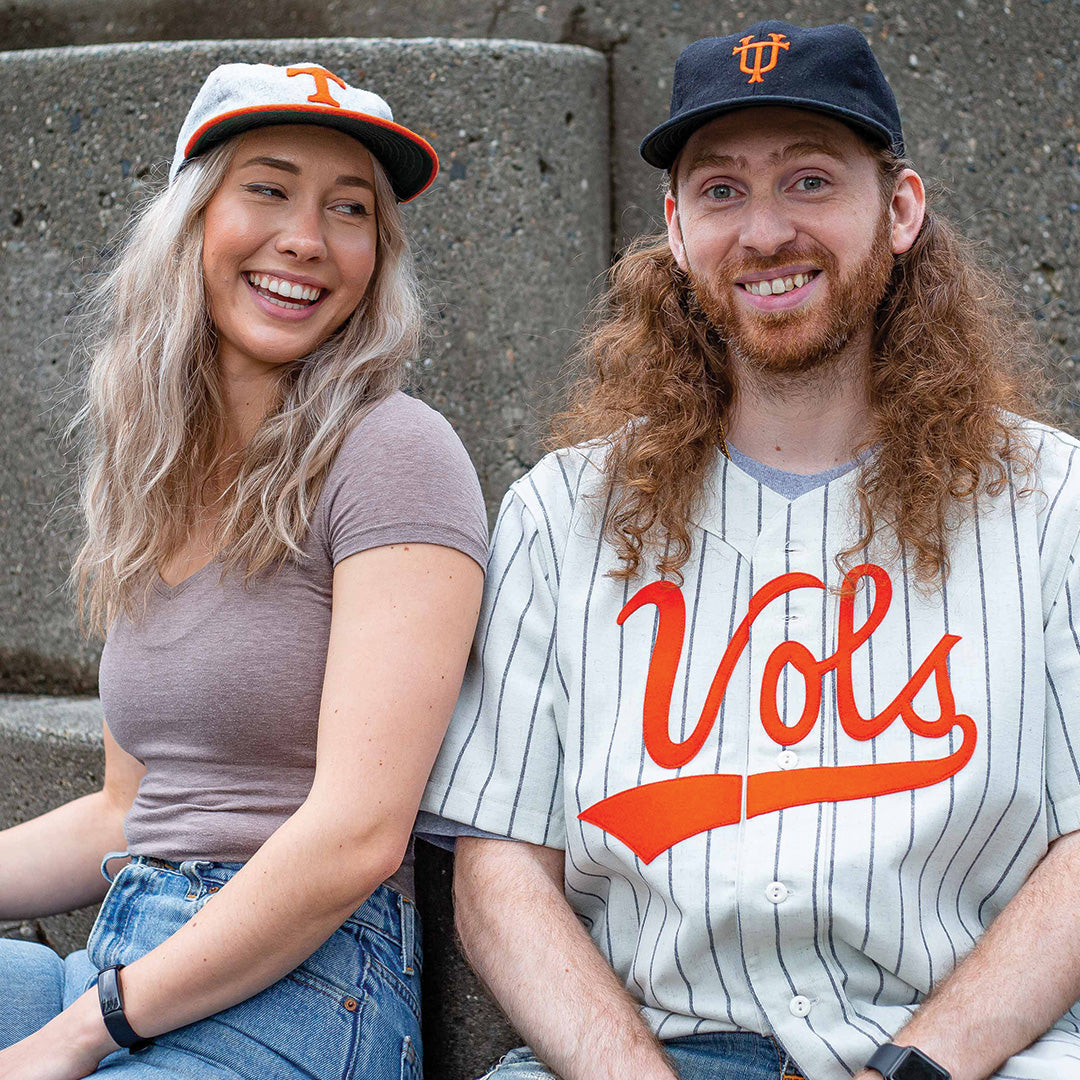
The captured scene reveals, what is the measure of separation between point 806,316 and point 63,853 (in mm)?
1511

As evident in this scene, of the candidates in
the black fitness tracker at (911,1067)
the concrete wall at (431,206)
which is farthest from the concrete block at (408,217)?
the black fitness tracker at (911,1067)

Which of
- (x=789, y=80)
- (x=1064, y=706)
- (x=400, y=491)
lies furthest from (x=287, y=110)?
(x=1064, y=706)

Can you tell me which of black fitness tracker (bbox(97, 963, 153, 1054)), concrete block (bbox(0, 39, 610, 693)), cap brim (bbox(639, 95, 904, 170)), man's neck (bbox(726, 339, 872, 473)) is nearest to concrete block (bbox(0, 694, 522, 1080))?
concrete block (bbox(0, 39, 610, 693))

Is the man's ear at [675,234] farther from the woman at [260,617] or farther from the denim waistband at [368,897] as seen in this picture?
the denim waistband at [368,897]

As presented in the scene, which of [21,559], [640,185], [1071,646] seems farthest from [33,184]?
[1071,646]

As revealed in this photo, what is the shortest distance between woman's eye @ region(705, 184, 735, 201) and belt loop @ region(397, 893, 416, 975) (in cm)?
115

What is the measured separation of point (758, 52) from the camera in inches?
70.3

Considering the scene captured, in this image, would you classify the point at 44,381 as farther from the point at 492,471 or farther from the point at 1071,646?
the point at 1071,646

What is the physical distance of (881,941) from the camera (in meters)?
1.59

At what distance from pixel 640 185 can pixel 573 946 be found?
6.07ft

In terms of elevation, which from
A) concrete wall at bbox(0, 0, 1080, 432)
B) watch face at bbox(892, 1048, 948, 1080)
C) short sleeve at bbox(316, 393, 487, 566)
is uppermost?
concrete wall at bbox(0, 0, 1080, 432)

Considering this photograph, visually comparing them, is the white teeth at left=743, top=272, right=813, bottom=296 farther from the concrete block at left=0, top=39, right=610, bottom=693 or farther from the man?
the concrete block at left=0, top=39, right=610, bottom=693

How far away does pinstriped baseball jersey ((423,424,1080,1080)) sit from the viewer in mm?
1599

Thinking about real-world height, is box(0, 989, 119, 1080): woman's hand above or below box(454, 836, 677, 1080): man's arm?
below
